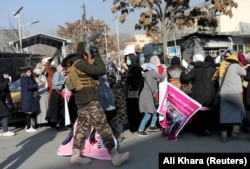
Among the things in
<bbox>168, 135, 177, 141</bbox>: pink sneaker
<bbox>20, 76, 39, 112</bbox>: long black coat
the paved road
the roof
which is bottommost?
the paved road

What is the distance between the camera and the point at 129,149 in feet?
24.2

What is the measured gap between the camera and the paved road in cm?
655

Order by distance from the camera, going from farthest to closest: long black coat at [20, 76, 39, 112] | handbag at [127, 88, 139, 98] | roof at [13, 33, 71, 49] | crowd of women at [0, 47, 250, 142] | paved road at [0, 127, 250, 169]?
roof at [13, 33, 71, 49] < long black coat at [20, 76, 39, 112] < handbag at [127, 88, 139, 98] < crowd of women at [0, 47, 250, 142] < paved road at [0, 127, 250, 169]

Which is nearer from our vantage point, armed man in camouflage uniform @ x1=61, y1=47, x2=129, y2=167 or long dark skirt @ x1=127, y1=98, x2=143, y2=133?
armed man in camouflage uniform @ x1=61, y1=47, x2=129, y2=167

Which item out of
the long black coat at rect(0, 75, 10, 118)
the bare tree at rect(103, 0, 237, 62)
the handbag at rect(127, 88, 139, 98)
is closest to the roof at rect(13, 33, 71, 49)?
the bare tree at rect(103, 0, 237, 62)

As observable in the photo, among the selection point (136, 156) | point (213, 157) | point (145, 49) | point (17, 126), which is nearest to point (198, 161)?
point (213, 157)

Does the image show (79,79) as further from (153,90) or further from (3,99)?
(3,99)

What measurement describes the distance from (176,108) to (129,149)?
4.15 feet

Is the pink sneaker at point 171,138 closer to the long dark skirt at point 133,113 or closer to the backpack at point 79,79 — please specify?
the long dark skirt at point 133,113

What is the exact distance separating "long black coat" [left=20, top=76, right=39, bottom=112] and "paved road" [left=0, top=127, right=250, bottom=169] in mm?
1002

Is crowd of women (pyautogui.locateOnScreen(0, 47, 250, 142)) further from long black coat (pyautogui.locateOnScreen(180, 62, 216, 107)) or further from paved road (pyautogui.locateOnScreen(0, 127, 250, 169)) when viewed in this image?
paved road (pyautogui.locateOnScreen(0, 127, 250, 169))

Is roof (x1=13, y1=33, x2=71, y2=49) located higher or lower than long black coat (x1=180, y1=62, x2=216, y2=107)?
higher

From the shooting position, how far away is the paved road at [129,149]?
6.55 meters

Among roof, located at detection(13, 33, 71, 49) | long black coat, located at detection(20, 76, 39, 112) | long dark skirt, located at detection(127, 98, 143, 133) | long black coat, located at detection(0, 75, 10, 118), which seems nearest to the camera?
long dark skirt, located at detection(127, 98, 143, 133)
